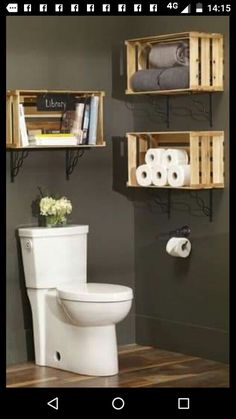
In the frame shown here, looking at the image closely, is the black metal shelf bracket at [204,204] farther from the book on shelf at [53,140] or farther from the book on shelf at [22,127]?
the book on shelf at [22,127]

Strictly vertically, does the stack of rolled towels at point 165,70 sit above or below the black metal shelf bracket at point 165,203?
above

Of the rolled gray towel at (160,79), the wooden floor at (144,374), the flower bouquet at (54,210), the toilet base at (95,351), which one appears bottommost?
the wooden floor at (144,374)

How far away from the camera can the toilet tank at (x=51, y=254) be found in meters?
4.18

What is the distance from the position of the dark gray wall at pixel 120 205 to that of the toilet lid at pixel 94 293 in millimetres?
372

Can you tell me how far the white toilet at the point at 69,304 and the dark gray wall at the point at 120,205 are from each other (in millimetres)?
139

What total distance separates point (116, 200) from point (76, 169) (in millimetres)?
347

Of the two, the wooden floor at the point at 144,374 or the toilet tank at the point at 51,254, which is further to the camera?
the toilet tank at the point at 51,254

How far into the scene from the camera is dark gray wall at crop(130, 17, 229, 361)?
13.9ft

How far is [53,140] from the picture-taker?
4234 millimetres

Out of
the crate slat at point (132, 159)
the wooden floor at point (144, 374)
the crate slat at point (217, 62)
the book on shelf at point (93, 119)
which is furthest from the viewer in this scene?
the crate slat at point (132, 159)
